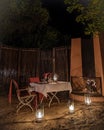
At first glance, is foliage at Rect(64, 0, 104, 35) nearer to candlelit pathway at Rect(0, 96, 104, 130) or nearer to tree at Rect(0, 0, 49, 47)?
candlelit pathway at Rect(0, 96, 104, 130)

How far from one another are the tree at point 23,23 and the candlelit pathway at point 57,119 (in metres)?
5.70

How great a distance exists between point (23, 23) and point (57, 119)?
749 centimetres

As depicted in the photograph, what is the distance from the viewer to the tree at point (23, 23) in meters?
9.89

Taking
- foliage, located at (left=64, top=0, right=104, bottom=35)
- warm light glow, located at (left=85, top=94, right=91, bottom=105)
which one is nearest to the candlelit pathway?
warm light glow, located at (left=85, top=94, right=91, bottom=105)

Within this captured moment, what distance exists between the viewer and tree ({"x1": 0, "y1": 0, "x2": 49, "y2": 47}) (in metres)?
9.89

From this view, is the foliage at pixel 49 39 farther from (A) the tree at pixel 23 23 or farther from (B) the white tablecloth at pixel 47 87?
(B) the white tablecloth at pixel 47 87

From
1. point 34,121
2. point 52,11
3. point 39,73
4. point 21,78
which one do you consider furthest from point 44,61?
point 52,11

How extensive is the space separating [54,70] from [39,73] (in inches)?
36.0

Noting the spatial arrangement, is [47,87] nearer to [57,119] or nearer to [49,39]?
[57,119]

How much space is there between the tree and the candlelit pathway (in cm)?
570

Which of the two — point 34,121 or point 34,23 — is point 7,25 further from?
point 34,121

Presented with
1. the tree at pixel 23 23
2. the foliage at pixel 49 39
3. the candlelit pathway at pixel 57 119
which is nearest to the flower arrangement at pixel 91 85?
the candlelit pathway at pixel 57 119

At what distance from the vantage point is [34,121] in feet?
15.0

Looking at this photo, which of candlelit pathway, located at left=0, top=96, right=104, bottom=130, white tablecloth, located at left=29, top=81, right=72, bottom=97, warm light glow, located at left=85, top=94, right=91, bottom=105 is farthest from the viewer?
warm light glow, located at left=85, top=94, right=91, bottom=105
